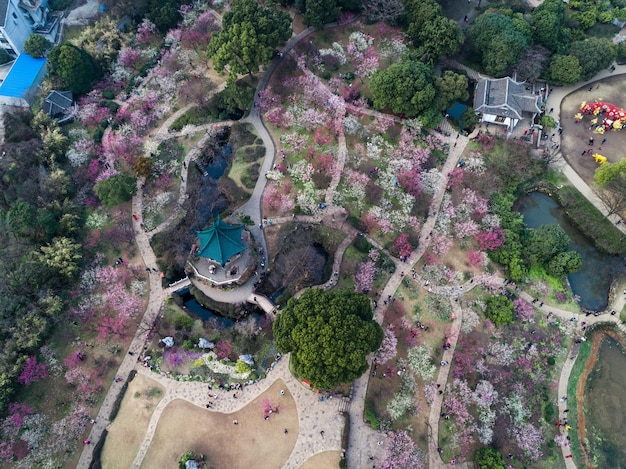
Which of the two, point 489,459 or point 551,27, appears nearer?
point 489,459

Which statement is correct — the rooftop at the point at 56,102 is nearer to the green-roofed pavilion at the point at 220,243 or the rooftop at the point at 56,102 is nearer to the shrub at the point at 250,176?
the shrub at the point at 250,176

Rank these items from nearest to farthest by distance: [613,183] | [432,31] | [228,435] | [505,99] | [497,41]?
[228,435] < [613,183] < [505,99] < [432,31] < [497,41]

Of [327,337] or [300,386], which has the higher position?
[327,337]

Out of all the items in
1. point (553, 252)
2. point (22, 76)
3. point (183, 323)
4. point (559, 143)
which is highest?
point (22, 76)

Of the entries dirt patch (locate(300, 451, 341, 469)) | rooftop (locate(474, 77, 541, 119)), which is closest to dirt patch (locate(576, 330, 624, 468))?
dirt patch (locate(300, 451, 341, 469))

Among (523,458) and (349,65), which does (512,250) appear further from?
(349,65)

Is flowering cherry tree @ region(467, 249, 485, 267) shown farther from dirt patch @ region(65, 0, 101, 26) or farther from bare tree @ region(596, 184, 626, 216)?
dirt patch @ region(65, 0, 101, 26)

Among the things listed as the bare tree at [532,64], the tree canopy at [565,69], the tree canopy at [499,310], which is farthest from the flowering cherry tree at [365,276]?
Answer: the tree canopy at [565,69]

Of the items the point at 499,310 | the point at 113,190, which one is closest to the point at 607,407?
the point at 499,310

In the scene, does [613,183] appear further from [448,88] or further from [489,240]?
[448,88]
